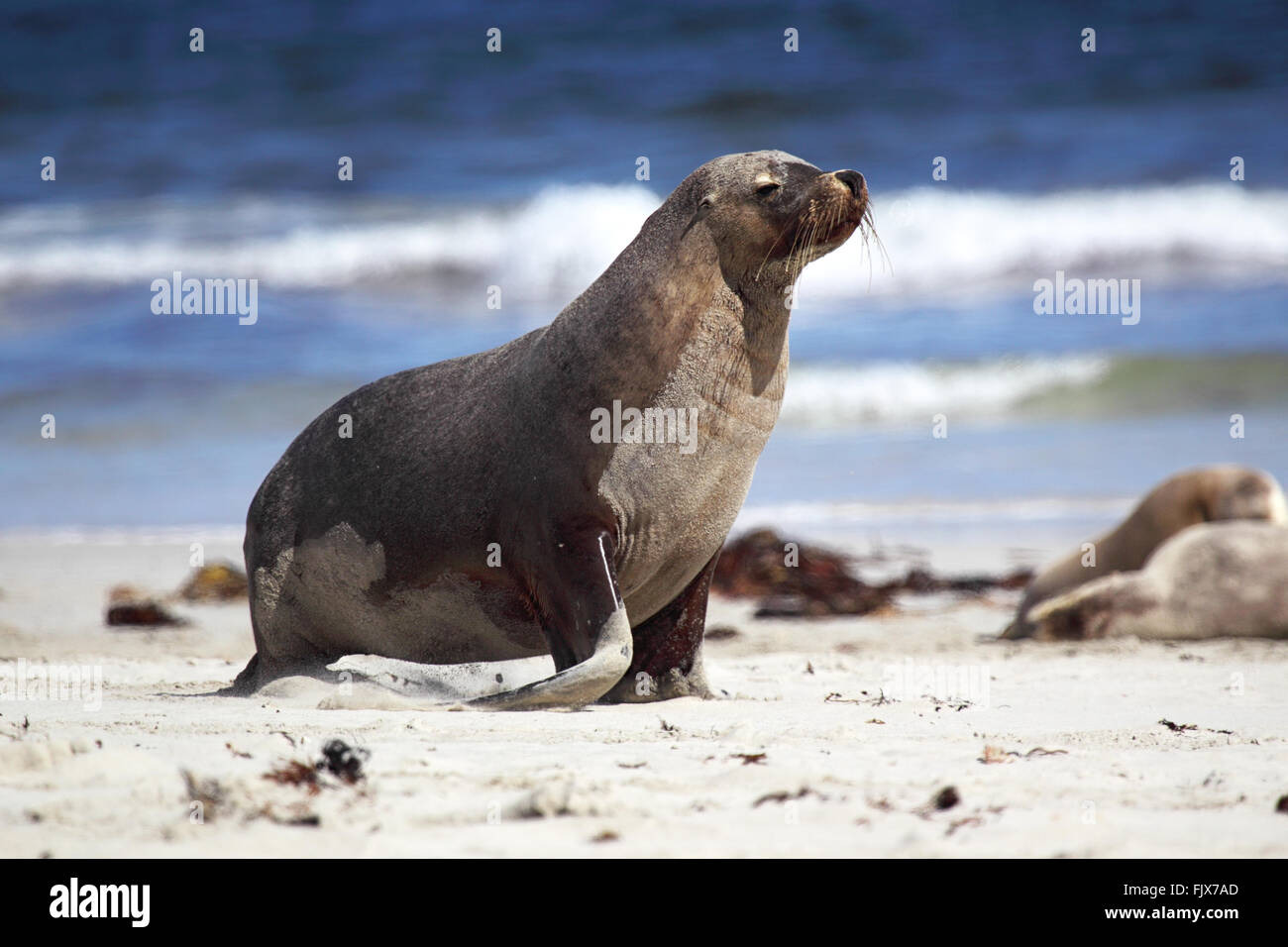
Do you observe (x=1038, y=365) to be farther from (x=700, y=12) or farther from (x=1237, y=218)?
(x=700, y=12)

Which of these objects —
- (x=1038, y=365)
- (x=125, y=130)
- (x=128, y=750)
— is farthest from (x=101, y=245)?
(x=128, y=750)

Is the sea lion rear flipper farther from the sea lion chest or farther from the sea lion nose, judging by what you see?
the sea lion nose

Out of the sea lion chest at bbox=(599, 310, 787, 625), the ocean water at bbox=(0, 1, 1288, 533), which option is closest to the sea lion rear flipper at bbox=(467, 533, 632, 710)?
the sea lion chest at bbox=(599, 310, 787, 625)

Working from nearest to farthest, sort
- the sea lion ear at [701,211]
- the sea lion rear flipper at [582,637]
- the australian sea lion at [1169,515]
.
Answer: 1. the sea lion rear flipper at [582,637]
2. the sea lion ear at [701,211]
3. the australian sea lion at [1169,515]

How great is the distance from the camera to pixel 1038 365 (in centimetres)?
1600

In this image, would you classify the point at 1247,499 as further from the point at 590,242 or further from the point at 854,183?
the point at 590,242

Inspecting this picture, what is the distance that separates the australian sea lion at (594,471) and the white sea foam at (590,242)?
14.0 m

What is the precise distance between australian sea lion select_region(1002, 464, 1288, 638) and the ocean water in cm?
249

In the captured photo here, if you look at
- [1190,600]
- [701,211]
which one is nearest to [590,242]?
[1190,600]

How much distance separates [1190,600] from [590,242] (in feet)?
44.9

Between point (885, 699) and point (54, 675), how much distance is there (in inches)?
136

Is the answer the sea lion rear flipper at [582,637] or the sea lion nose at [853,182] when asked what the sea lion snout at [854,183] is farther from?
the sea lion rear flipper at [582,637]

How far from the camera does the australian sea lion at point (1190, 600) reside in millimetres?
7551

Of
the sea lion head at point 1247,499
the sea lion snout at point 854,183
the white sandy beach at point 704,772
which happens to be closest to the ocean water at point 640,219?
the sea lion head at point 1247,499
